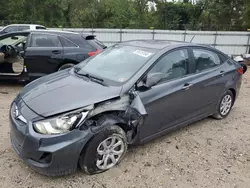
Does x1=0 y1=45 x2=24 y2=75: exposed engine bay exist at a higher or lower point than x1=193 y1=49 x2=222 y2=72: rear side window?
lower

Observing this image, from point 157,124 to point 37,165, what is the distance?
1597 millimetres

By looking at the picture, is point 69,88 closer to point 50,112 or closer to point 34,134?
point 50,112

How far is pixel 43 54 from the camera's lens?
5.89 m

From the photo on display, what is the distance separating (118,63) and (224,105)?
232cm

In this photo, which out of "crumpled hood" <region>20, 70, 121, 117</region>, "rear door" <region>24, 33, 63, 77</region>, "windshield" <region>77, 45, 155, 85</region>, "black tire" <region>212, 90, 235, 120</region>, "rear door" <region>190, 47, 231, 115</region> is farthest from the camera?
"rear door" <region>24, 33, 63, 77</region>

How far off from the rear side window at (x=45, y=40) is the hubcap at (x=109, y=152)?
12.9 feet

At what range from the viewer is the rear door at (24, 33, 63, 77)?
230 inches

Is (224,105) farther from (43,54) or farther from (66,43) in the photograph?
(43,54)

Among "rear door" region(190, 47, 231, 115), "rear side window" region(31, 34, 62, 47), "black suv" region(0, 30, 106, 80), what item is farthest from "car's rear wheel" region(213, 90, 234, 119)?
"rear side window" region(31, 34, 62, 47)

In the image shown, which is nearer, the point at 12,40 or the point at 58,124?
the point at 58,124

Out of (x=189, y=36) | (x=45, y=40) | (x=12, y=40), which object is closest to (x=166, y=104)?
(x=45, y=40)

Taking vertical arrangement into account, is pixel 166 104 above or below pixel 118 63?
below

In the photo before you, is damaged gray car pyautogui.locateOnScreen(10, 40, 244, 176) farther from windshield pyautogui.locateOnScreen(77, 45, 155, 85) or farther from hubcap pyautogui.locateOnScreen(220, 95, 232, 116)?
hubcap pyautogui.locateOnScreen(220, 95, 232, 116)

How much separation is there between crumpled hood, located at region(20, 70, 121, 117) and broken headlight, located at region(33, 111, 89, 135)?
74 millimetres
